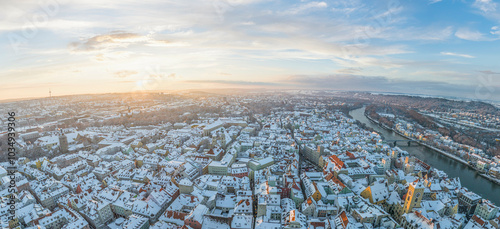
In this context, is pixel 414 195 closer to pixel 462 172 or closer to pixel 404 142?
pixel 462 172

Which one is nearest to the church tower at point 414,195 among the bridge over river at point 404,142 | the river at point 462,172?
the river at point 462,172

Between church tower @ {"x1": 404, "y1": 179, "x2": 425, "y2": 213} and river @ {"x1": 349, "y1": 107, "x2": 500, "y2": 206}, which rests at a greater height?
church tower @ {"x1": 404, "y1": 179, "x2": 425, "y2": 213}

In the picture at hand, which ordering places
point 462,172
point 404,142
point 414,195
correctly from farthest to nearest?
point 404,142
point 462,172
point 414,195

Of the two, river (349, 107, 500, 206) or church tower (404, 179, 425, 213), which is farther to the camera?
river (349, 107, 500, 206)

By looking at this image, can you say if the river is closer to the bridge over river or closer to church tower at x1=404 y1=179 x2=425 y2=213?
the bridge over river

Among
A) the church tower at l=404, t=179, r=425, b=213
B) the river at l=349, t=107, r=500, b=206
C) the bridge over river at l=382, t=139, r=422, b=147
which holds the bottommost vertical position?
the river at l=349, t=107, r=500, b=206

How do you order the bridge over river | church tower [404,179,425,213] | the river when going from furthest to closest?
1. the bridge over river
2. the river
3. church tower [404,179,425,213]

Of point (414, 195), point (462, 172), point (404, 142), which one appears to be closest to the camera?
point (414, 195)

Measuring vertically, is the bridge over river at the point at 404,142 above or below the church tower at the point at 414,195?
below

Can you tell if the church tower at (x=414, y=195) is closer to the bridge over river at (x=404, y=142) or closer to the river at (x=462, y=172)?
the river at (x=462, y=172)

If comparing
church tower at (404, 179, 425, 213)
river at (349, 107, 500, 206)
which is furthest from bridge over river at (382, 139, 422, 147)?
church tower at (404, 179, 425, 213)

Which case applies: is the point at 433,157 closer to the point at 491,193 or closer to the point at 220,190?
the point at 491,193

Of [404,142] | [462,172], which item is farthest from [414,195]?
[404,142]
